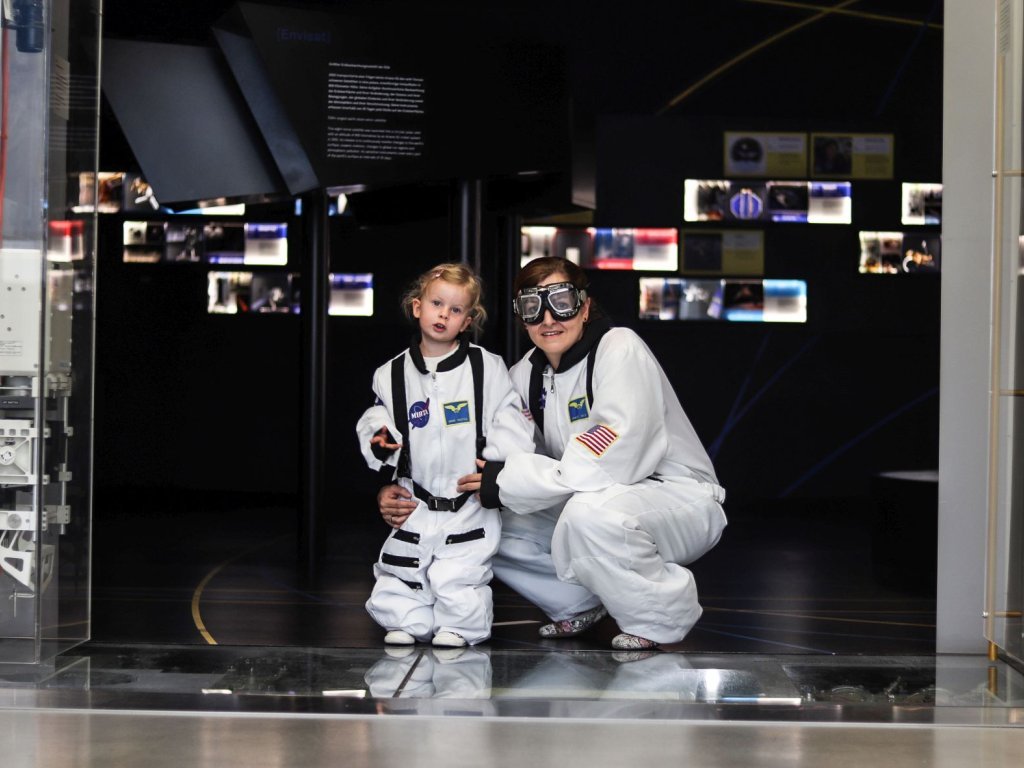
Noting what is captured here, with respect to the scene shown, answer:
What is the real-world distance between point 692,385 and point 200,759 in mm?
6607

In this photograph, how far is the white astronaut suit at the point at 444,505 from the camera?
400 cm

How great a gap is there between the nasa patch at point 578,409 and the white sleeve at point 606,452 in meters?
0.13

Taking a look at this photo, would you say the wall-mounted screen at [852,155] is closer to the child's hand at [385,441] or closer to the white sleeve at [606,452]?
the white sleeve at [606,452]

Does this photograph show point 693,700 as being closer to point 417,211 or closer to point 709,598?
point 709,598

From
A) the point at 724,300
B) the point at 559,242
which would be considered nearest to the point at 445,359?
the point at 559,242

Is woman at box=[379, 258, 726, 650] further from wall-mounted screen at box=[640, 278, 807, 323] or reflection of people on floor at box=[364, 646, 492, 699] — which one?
wall-mounted screen at box=[640, 278, 807, 323]

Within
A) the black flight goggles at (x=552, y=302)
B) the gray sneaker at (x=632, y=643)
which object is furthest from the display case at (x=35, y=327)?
the gray sneaker at (x=632, y=643)

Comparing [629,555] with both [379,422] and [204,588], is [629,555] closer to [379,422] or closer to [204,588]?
[379,422]

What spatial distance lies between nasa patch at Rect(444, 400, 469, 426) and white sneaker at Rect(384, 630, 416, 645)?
73cm

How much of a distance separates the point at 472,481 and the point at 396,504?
28cm

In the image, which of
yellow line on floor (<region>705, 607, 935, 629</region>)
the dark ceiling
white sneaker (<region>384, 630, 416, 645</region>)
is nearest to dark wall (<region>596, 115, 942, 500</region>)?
the dark ceiling

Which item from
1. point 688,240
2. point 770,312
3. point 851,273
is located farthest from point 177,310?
point 851,273

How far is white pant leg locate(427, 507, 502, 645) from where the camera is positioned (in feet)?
13.0

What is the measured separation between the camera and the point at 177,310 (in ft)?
29.6
